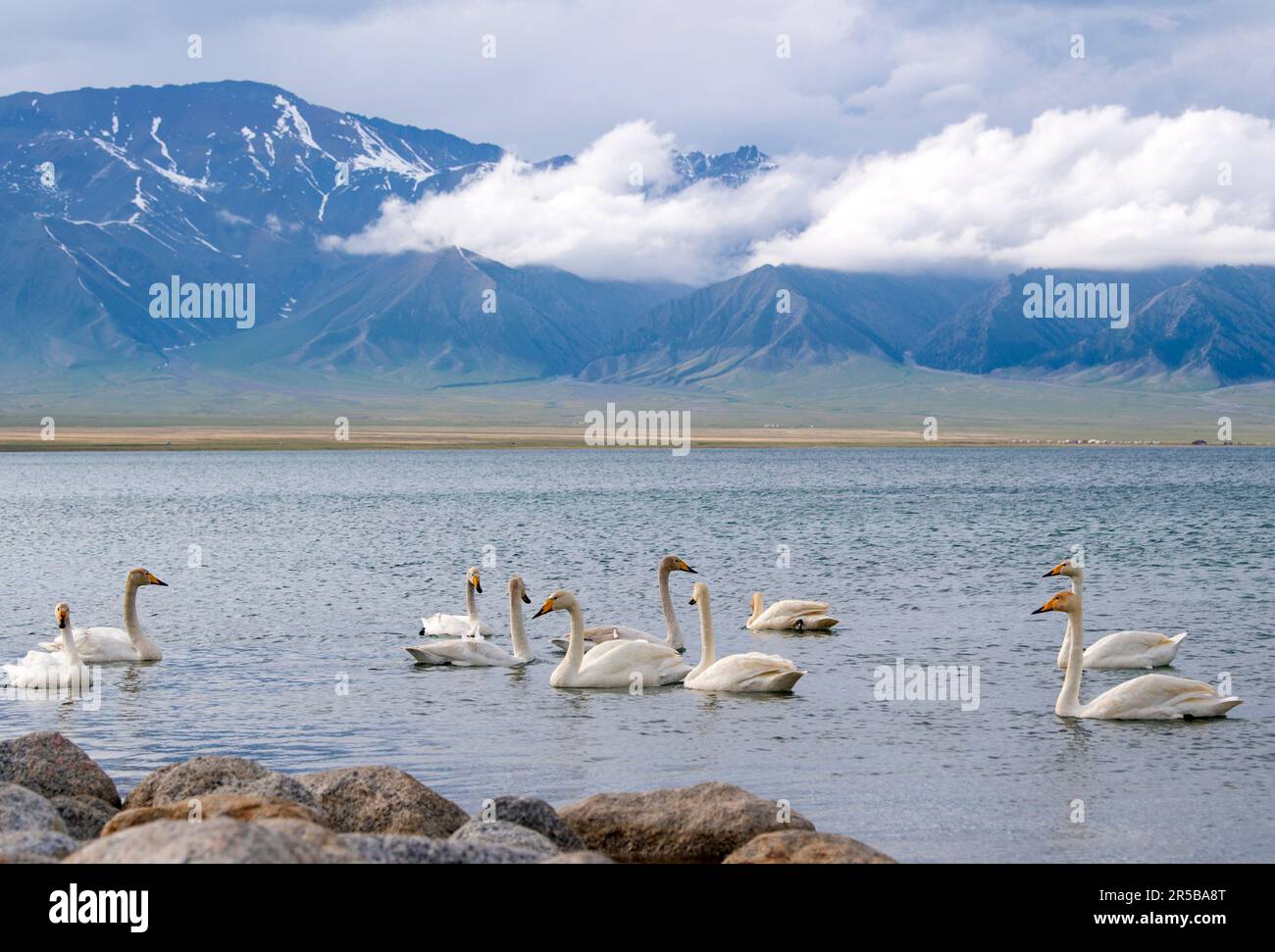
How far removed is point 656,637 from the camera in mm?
25391

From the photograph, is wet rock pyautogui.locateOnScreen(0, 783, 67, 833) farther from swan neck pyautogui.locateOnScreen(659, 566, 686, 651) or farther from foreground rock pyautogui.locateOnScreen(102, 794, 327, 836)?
swan neck pyautogui.locateOnScreen(659, 566, 686, 651)

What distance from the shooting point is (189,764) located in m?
13.2

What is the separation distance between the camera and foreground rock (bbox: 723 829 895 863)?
1020cm

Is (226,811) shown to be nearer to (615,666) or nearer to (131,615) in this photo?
(615,666)

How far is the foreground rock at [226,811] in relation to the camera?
1043cm

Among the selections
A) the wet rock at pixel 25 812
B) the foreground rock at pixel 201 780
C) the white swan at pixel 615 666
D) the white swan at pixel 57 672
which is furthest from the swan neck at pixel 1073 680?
the white swan at pixel 57 672

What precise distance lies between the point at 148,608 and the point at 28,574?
375 inches

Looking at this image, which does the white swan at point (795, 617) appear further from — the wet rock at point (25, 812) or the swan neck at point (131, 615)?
the wet rock at point (25, 812)

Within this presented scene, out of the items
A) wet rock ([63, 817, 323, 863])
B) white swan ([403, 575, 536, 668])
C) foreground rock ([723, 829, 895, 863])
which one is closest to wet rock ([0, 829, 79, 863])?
wet rock ([63, 817, 323, 863])

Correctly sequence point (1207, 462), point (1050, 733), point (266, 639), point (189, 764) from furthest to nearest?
point (1207, 462) < point (266, 639) < point (1050, 733) < point (189, 764)

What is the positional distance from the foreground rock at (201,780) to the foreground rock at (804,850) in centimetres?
377

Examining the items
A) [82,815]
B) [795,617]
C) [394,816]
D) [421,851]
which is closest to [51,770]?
[82,815]
